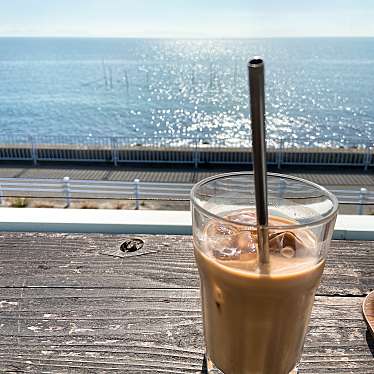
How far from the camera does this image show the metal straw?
1.78 ft

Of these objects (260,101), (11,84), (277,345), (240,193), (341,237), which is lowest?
(11,84)

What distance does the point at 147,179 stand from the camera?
11430mm

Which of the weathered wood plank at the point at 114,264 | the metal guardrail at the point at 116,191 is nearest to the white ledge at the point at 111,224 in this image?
the weathered wood plank at the point at 114,264

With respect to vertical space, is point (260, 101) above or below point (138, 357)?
above

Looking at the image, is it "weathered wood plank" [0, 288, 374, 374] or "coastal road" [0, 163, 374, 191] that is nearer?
"weathered wood plank" [0, 288, 374, 374]

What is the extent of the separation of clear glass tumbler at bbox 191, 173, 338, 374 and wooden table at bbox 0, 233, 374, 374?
4.0 inches

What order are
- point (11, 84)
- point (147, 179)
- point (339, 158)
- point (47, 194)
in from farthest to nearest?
point (11, 84) < point (339, 158) < point (147, 179) < point (47, 194)

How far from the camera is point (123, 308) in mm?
1061

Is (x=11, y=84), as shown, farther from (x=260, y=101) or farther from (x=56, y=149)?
(x=260, y=101)

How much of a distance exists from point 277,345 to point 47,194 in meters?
8.85

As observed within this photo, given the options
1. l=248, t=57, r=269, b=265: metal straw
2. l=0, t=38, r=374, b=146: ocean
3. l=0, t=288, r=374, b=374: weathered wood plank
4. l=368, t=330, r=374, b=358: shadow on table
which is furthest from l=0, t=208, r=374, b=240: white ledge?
l=0, t=38, r=374, b=146: ocean

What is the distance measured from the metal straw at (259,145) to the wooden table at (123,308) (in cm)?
33

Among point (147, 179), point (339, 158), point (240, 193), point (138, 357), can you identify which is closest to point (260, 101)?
point (240, 193)

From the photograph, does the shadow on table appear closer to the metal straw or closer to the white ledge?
the metal straw
